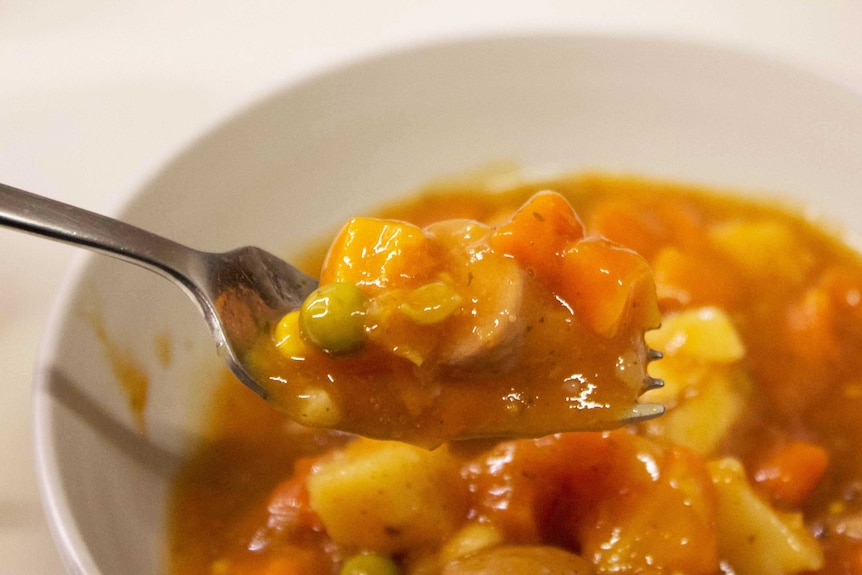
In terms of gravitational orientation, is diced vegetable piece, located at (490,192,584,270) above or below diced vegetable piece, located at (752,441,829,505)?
above

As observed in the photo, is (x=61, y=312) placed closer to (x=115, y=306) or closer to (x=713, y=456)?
(x=115, y=306)

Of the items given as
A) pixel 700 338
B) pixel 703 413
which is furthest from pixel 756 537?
pixel 700 338

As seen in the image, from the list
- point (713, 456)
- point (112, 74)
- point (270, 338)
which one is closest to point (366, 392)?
point (270, 338)

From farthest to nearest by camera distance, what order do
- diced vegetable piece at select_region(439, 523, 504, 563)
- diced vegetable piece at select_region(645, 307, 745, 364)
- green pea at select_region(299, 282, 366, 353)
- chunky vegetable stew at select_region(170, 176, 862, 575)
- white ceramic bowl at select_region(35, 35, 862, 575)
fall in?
diced vegetable piece at select_region(645, 307, 745, 364), white ceramic bowl at select_region(35, 35, 862, 575), diced vegetable piece at select_region(439, 523, 504, 563), chunky vegetable stew at select_region(170, 176, 862, 575), green pea at select_region(299, 282, 366, 353)

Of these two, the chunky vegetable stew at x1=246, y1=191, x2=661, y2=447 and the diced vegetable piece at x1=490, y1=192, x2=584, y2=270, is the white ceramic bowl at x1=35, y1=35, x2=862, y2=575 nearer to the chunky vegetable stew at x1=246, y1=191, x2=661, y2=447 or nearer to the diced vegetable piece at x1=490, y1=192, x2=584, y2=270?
the chunky vegetable stew at x1=246, y1=191, x2=661, y2=447

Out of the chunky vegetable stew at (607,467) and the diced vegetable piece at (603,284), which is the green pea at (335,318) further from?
the diced vegetable piece at (603,284)

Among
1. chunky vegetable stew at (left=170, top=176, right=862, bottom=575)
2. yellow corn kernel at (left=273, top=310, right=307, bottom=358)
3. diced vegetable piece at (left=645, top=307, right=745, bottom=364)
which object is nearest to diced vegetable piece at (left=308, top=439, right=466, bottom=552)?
chunky vegetable stew at (left=170, top=176, right=862, bottom=575)
